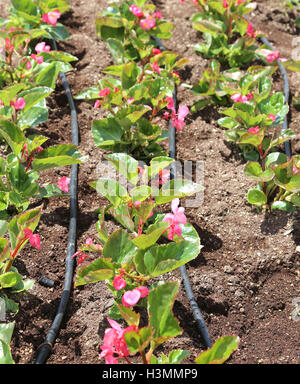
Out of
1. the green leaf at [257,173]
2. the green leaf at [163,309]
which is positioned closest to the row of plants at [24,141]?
the green leaf at [163,309]

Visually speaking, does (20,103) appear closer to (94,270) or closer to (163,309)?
(94,270)

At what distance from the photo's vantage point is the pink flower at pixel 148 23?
3.49 metres

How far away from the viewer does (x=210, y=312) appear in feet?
7.78

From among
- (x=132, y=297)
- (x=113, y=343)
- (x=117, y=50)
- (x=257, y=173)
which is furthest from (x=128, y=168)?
(x=117, y=50)

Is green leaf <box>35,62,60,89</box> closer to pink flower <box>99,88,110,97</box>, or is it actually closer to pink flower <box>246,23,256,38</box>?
pink flower <box>99,88,110,97</box>

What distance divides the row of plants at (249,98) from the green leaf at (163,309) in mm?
948

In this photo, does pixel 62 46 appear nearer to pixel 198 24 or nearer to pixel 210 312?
pixel 198 24

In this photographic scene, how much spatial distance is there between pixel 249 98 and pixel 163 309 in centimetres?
162

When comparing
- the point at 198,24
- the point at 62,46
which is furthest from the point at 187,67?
the point at 62,46

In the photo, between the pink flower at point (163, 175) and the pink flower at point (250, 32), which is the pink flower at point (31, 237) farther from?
the pink flower at point (250, 32)

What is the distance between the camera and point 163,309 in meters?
1.85

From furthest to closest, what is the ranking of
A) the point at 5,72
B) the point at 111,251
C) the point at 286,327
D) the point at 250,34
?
1. the point at 250,34
2. the point at 5,72
3. the point at 286,327
4. the point at 111,251

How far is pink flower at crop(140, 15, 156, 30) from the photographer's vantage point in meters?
3.49

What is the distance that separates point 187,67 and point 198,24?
0.94 ft
